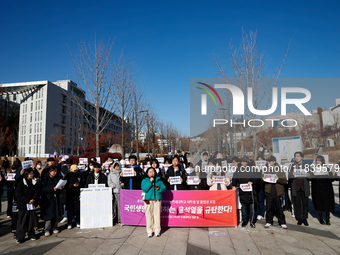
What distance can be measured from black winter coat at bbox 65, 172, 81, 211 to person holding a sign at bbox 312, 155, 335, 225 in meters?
7.18

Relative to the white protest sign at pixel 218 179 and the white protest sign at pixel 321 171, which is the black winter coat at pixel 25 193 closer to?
the white protest sign at pixel 218 179

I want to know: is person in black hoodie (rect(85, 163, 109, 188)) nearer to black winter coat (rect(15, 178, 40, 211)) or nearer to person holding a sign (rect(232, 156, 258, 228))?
black winter coat (rect(15, 178, 40, 211))

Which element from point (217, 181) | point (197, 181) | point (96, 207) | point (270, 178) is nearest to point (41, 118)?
point (96, 207)

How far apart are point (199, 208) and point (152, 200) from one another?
144 cm

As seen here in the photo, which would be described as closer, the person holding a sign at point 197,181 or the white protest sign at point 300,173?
the white protest sign at point 300,173

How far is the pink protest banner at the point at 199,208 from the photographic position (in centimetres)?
A: 673

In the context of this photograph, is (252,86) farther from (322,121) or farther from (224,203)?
(224,203)

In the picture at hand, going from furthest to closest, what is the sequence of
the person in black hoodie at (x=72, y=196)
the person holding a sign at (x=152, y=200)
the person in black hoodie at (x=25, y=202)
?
the person in black hoodie at (x=72, y=196), the person holding a sign at (x=152, y=200), the person in black hoodie at (x=25, y=202)

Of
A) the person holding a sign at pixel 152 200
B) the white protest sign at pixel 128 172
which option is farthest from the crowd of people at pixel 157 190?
the white protest sign at pixel 128 172

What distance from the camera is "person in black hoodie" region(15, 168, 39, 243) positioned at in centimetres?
602

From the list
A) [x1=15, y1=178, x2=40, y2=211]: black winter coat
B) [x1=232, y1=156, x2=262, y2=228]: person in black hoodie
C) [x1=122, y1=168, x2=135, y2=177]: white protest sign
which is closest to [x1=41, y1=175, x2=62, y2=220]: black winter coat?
[x1=15, y1=178, x2=40, y2=211]: black winter coat

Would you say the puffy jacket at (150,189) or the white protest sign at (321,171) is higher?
the white protest sign at (321,171)
